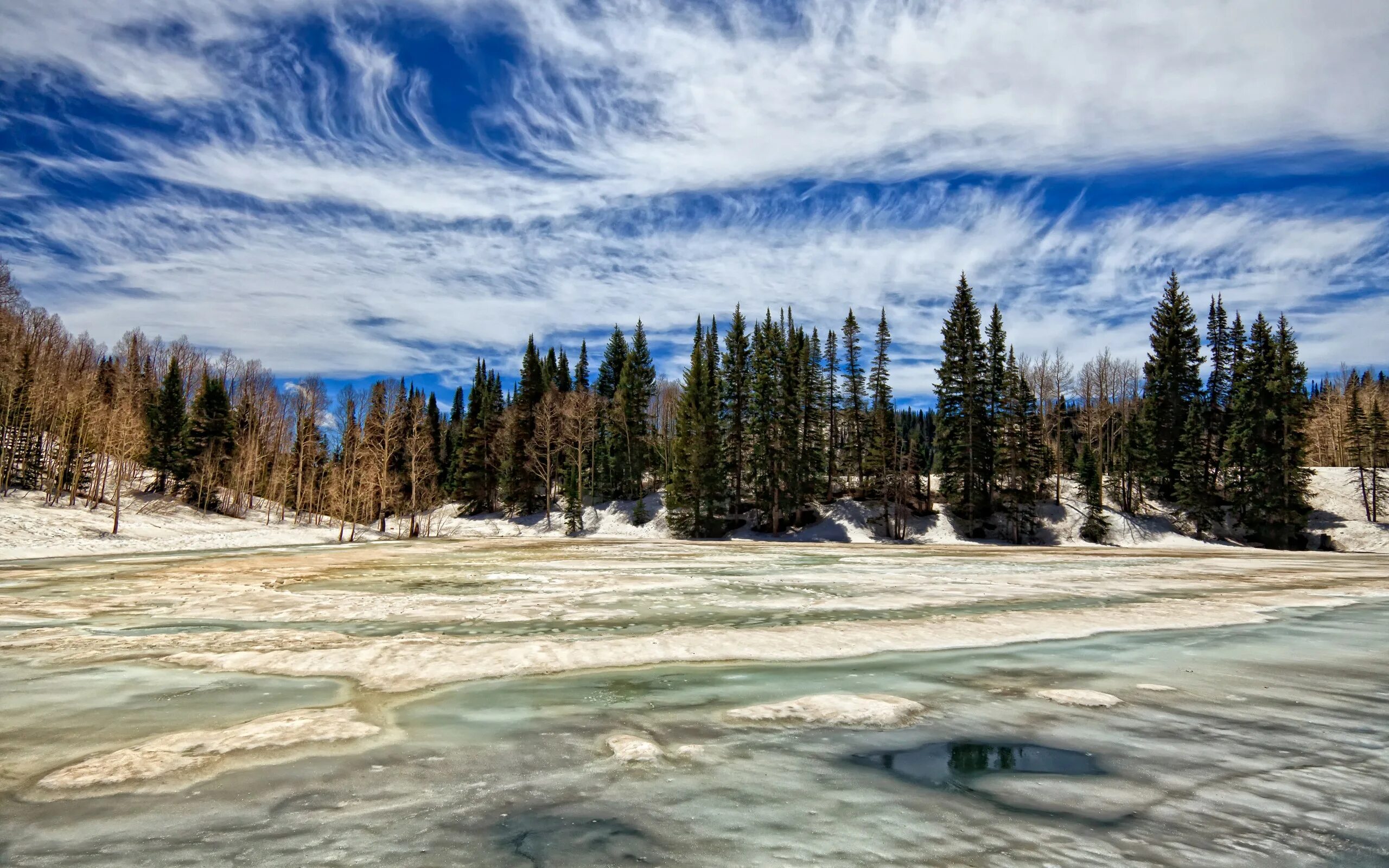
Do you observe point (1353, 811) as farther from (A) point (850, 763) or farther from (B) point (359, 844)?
(B) point (359, 844)

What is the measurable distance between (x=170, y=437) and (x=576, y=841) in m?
74.0

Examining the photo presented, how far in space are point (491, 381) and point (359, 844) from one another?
99.1 meters

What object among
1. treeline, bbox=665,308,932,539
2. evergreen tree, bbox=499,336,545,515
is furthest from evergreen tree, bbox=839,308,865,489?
evergreen tree, bbox=499,336,545,515

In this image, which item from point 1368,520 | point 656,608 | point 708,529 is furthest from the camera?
point 708,529

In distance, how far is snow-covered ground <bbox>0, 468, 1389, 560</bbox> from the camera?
3691 centimetres

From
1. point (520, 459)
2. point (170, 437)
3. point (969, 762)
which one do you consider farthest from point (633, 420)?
point (969, 762)

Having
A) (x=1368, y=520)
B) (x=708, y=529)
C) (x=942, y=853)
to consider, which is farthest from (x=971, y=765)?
A: (x=1368, y=520)

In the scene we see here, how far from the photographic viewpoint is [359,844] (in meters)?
3.90

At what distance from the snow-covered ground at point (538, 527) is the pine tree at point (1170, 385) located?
434 centimetres

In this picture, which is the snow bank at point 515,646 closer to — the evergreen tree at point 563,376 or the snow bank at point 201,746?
the snow bank at point 201,746

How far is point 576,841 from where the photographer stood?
3.96 meters

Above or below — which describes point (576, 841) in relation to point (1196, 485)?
below

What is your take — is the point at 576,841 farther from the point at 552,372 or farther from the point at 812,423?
the point at 552,372

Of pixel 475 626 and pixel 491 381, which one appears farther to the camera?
pixel 491 381
